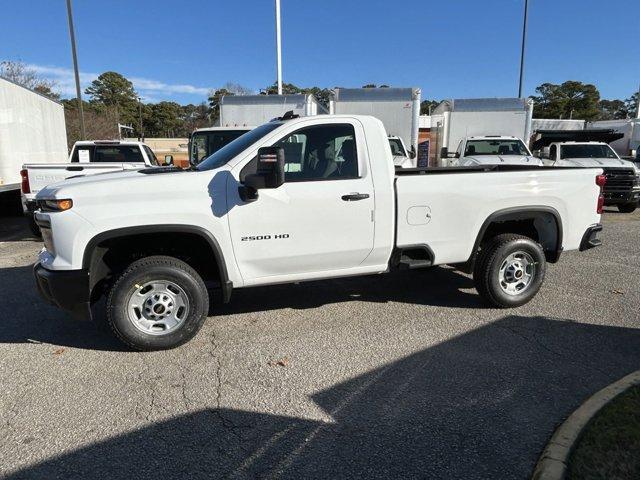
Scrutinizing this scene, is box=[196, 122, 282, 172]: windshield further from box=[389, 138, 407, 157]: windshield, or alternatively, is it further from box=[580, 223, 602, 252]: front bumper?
box=[389, 138, 407, 157]: windshield

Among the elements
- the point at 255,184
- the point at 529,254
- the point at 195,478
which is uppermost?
the point at 255,184

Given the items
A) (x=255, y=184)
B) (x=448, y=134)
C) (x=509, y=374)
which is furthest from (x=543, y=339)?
(x=448, y=134)

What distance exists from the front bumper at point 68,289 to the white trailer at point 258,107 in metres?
10.1

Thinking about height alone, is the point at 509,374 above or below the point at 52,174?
below

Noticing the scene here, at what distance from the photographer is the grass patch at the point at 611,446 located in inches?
104

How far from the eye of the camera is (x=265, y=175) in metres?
4.15

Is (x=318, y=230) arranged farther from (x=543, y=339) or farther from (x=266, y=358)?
(x=543, y=339)

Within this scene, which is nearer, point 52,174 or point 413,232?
point 413,232

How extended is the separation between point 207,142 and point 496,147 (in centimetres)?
846

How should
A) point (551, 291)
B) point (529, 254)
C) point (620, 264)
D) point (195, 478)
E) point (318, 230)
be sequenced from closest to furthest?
1. point (195, 478)
2. point (318, 230)
3. point (529, 254)
4. point (551, 291)
5. point (620, 264)

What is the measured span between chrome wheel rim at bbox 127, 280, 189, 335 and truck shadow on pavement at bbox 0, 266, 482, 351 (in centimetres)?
38

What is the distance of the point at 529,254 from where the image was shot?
5.41 m

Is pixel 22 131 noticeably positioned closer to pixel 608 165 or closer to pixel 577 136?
pixel 608 165

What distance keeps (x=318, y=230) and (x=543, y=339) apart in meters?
2.36
